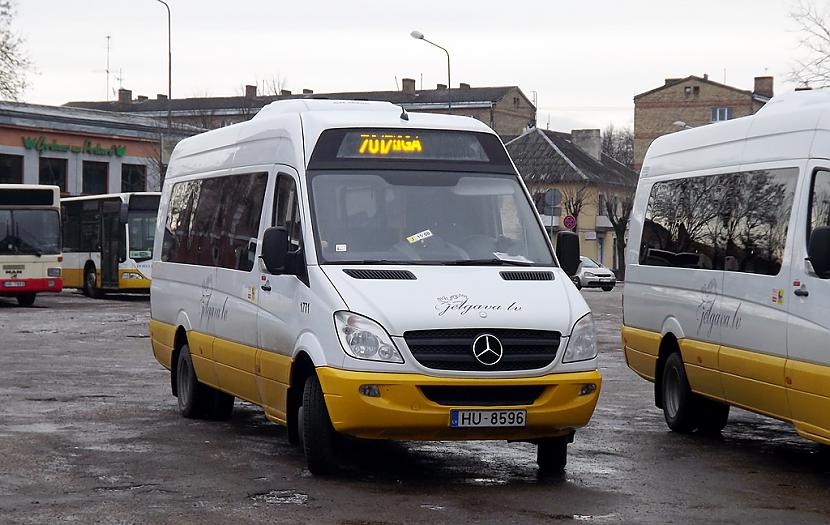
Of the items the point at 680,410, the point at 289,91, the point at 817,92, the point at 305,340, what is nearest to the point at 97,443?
the point at 305,340

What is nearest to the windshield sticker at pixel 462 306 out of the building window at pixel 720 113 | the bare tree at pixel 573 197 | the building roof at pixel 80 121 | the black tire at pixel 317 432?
the black tire at pixel 317 432

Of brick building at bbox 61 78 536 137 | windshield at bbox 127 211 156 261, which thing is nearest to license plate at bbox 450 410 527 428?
windshield at bbox 127 211 156 261

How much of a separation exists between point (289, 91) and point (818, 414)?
350 feet

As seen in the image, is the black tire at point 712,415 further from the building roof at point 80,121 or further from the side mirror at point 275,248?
the building roof at point 80,121

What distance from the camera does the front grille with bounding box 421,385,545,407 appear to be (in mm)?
9305

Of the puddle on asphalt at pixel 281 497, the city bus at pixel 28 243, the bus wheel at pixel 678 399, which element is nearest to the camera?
the puddle on asphalt at pixel 281 497

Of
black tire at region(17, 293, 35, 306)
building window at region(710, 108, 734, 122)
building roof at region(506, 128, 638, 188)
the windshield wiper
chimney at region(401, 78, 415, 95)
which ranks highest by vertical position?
chimney at region(401, 78, 415, 95)

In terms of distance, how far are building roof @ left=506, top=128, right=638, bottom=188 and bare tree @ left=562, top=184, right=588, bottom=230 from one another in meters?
0.47

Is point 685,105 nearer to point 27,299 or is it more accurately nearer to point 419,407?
point 27,299

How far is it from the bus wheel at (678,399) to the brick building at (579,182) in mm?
70233

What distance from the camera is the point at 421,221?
10.2m

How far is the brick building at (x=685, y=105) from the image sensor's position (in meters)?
101

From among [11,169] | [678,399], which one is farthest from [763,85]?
[678,399]

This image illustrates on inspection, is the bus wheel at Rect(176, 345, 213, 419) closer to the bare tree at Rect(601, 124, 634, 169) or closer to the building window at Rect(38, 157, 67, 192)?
the building window at Rect(38, 157, 67, 192)
